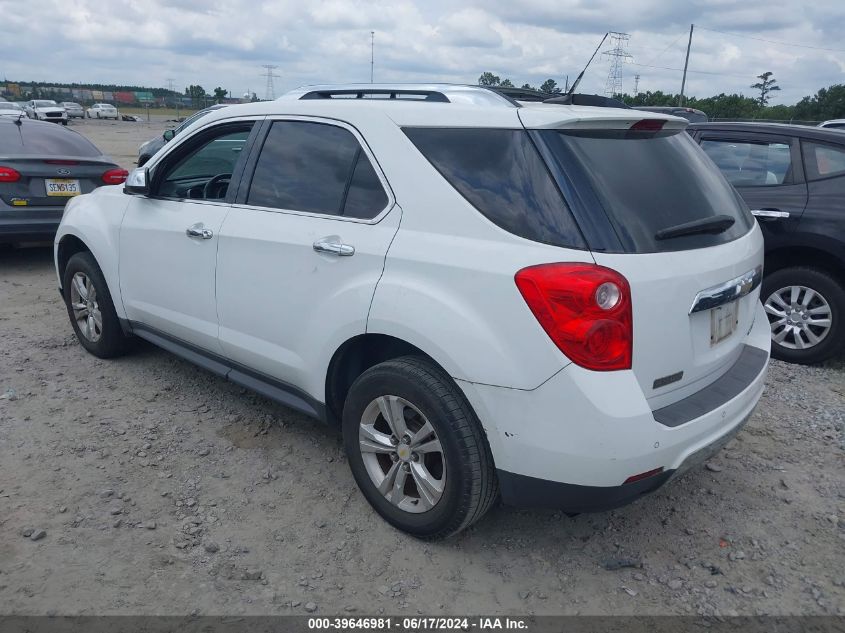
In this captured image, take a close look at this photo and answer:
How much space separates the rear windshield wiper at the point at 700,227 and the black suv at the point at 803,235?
2.49 meters

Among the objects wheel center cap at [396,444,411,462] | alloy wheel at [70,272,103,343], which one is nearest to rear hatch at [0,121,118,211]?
alloy wheel at [70,272,103,343]

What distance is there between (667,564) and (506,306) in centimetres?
139

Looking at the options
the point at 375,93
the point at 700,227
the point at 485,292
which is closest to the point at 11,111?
the point at 375,93

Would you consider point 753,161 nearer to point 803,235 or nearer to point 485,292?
point 803,235

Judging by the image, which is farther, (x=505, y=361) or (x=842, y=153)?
(x=842, y=153)

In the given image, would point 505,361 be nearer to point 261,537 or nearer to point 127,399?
point 261,537

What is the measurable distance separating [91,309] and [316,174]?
2459 mm

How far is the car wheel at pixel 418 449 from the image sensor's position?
8.53 feet

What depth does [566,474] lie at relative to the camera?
7.97 feet

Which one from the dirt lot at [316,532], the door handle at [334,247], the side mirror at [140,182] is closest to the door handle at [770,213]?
the dirt lot at [316,532]

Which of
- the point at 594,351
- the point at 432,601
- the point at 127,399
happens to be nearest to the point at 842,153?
the point at 594,351

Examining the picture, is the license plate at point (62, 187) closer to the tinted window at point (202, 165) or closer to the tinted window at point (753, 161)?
the tinted window at point (202, 165)

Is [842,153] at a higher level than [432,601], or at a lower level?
higher

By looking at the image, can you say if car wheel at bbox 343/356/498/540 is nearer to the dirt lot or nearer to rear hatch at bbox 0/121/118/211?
the dirt lot
